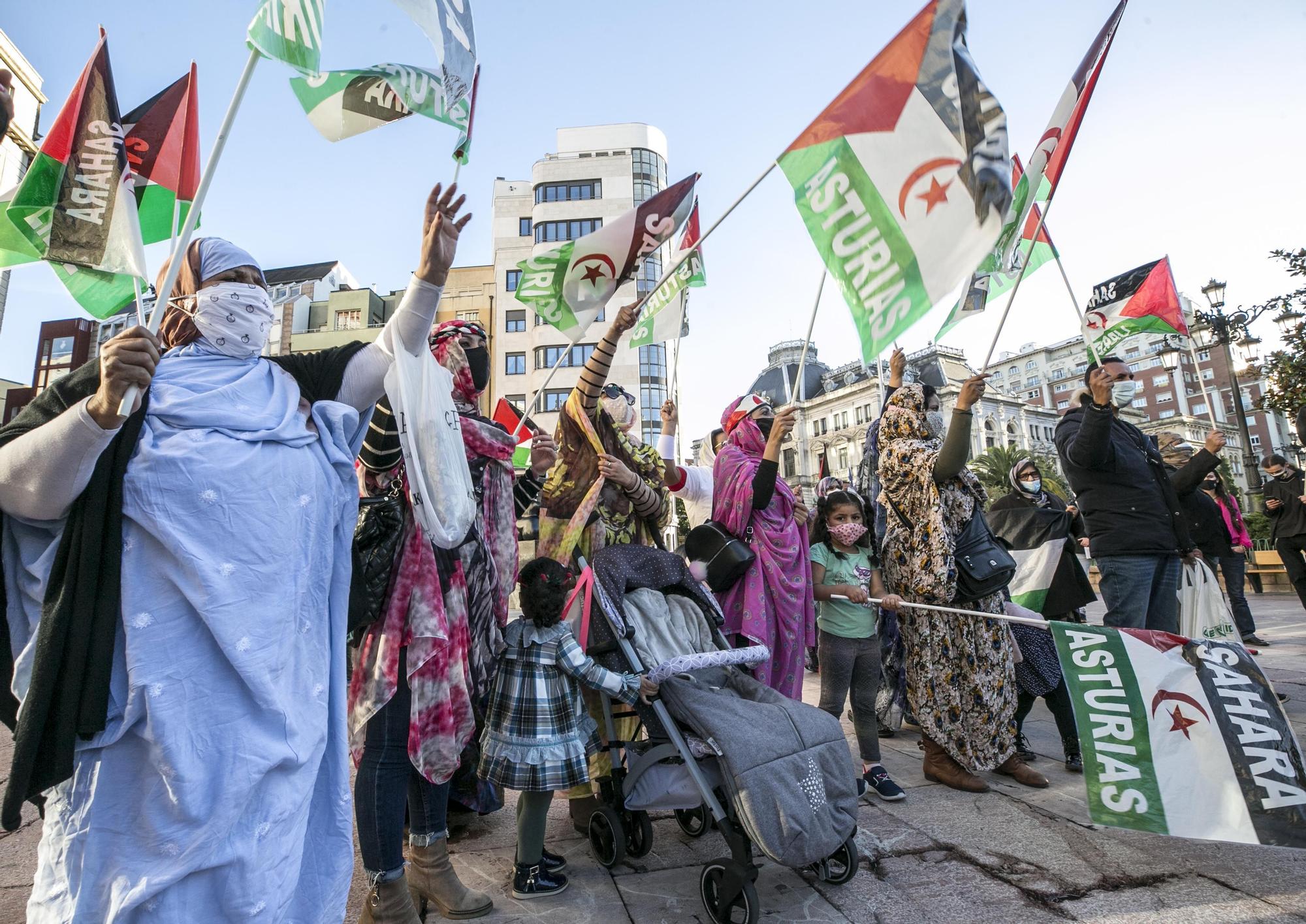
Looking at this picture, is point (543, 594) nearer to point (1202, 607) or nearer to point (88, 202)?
point (88, 202)

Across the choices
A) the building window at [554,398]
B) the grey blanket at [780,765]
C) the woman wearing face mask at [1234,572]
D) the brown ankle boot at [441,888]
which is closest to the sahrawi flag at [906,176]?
the grey blanket at [780,765]

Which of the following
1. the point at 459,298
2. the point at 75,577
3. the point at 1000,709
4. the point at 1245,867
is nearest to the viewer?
the point at 75,577

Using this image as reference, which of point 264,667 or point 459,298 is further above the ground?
point 459,298

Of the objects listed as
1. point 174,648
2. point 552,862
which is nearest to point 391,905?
point 552,862

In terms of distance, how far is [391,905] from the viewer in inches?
90.0

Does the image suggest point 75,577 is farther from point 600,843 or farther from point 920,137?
point 920,137

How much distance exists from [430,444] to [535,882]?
1.66 meters

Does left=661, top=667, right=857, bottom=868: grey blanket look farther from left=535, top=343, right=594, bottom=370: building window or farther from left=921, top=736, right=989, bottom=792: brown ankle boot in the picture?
left=535, top=343, right=594, bottom=370: building window

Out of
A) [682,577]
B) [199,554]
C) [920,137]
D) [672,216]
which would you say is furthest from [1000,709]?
[199,554]

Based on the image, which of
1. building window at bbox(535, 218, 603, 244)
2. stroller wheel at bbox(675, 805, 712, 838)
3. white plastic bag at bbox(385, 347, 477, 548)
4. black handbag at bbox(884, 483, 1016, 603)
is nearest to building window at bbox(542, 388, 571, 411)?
building window at bbox(535, 218, 603, 244)

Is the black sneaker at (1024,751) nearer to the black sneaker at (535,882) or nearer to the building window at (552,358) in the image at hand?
the black sneaker at (535,882)

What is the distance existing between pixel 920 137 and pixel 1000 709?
2.82 m

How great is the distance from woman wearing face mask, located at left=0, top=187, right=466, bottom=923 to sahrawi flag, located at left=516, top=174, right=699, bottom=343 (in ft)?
9.08

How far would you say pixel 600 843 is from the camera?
2930 millimetres
